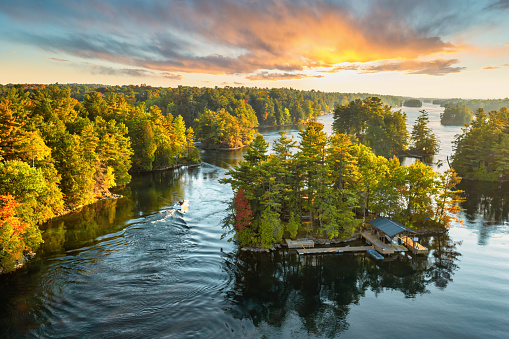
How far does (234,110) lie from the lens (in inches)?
6875

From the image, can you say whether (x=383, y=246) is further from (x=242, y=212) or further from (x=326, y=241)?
(x=242, y=212)

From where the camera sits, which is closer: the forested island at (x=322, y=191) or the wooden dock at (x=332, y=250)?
the wooden dock at (x=332, y=250)

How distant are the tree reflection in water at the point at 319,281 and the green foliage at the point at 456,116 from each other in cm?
17046

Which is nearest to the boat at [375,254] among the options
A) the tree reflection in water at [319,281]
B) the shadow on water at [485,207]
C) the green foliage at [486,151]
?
the tree reflection in water at [319,281]

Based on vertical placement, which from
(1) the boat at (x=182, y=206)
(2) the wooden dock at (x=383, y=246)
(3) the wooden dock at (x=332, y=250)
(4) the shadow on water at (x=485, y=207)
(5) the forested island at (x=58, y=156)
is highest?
(5) the forested island at (x=58, y=156)

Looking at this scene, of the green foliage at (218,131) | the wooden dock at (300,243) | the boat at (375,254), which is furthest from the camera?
the green foliage at (218,131)

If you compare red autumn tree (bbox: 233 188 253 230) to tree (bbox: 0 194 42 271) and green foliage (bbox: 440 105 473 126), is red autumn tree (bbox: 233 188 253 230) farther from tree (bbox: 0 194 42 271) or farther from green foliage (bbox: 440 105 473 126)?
green foliage (bbox: 440 105 473 126)

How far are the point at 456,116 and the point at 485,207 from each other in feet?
497

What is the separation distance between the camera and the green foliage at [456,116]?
178 meters

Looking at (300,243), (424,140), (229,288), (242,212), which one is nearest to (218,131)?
(424,140)

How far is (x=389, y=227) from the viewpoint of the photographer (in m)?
40.6

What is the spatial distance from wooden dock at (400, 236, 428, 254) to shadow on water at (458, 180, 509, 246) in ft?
32.6

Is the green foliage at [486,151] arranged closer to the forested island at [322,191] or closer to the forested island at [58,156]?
the forested island at [322,191]

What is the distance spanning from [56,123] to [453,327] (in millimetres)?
61981
